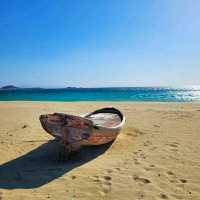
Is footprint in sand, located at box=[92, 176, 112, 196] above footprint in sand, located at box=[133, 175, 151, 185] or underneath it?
underneath

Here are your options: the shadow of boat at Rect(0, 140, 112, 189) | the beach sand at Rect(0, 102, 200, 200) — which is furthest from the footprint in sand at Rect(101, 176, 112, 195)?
the shadow of boat at Rect(0, 140, 112, 189)

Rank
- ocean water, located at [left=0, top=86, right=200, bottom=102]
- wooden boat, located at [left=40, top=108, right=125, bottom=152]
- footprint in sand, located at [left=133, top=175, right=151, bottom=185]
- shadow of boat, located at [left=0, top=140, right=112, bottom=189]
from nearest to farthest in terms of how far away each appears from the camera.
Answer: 1. footprint in sand, located at [left=133, top=175, right=151, bottom=185]
2. shadow of boat, located at [left=0, top=140, right=112, bottom=189]
3. wooden boat, located at [left=40, top=108, right=125, bottom=152]
4. ocean water, located at [left=0, top=86, right=200, bottom=102]

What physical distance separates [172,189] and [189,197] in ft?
1.28

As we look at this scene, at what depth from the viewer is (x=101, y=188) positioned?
506 cm

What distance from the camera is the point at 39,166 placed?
6.52 meters

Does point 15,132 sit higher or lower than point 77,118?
lower

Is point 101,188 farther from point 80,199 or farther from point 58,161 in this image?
point 58,161

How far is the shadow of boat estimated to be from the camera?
552 cm

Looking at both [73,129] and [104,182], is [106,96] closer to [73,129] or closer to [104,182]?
[73,129]

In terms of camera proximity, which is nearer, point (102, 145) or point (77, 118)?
point (77, 118)

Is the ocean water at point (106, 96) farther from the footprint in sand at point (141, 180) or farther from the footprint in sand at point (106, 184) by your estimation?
the footprint in sand at point (106, 184)

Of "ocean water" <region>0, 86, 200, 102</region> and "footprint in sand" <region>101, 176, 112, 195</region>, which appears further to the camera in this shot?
"ocean water" <region>0, 86, 200, 102</region>

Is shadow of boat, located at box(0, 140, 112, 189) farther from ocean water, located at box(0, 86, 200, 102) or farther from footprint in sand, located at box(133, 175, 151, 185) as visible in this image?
ocean water, located at box(0, 86, 200, 102)

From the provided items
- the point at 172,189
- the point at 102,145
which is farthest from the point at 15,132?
the point at 172,189
